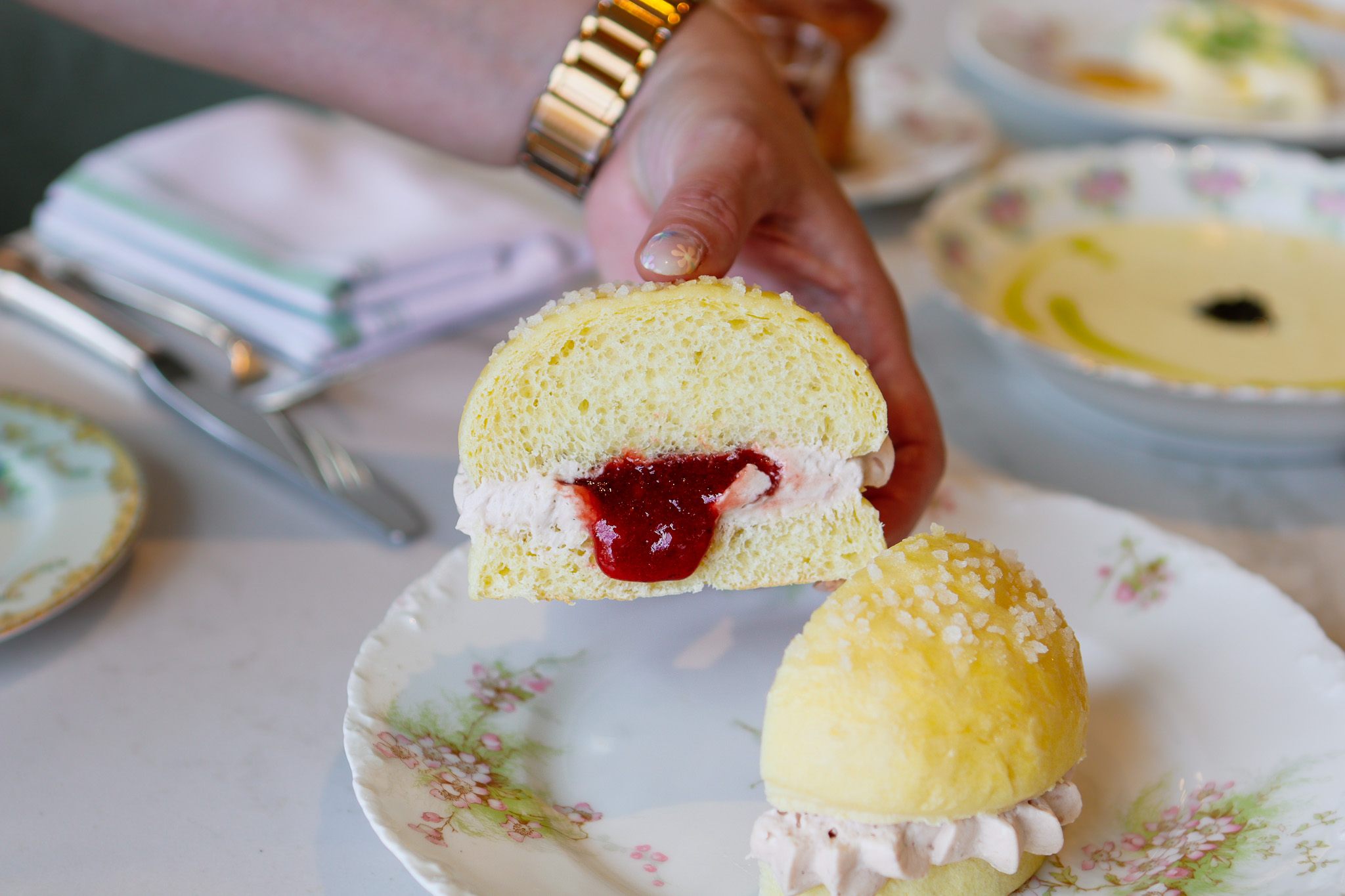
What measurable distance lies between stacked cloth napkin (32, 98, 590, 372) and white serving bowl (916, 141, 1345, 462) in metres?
0.76

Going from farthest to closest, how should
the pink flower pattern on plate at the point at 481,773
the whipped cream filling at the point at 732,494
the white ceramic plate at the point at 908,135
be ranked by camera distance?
the white ceramic plate at the point at 908,135 → the whipped cream filling at the point at 732,494 → the pink flower pattern on plate at the point at 481,773

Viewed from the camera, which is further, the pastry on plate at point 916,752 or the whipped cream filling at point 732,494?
the whipped cream filling at point 732,494

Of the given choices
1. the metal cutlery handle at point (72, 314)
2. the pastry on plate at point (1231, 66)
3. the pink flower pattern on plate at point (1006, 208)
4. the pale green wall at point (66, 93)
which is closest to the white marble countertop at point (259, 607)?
the metal cutlery handle at point (72, 314)

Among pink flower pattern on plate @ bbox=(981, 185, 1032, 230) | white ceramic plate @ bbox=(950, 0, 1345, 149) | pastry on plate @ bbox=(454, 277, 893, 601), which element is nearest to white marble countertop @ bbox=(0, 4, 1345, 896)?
pink flower pattern on plate @ bbox=(981, 185, 1032, 230)

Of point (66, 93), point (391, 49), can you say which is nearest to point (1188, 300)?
point (391, 49)

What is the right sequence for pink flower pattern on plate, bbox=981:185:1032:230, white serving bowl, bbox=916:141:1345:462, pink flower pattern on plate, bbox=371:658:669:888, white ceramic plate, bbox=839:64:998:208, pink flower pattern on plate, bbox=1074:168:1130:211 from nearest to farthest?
1. pink flower pattern on plate, bbox=371:658:669:888
2. white serving bowl, bbox=916:141:1345:462
3. pink flower pattern on plate, bbox=981:185:1032:230
4. pink flower pattern on plate, bbox=1074:168:1130:211
5. white ceramic plate, bbox=839:64:998:208

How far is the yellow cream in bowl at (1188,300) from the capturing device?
1954mm

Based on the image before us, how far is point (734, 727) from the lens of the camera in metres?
1.37

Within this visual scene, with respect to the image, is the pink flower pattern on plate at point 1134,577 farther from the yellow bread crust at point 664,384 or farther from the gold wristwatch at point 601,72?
the gold wristwatch at point 601,72

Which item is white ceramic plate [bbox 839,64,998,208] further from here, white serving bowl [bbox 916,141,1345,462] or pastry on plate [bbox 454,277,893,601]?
pastry on plate [bbox 454,277,893,601]

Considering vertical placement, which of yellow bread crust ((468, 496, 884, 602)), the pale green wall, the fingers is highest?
the fingers

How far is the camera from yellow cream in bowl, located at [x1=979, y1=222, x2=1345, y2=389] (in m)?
1.95

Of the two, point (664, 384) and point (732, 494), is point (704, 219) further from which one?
point (732, 494)

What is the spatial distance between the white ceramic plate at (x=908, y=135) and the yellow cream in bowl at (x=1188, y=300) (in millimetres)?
351
